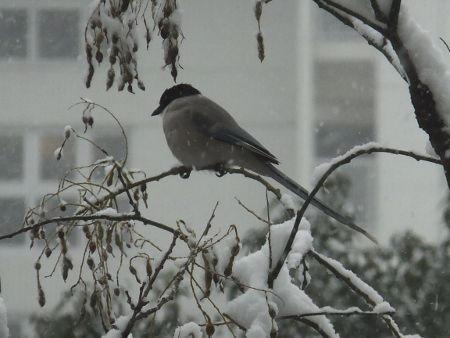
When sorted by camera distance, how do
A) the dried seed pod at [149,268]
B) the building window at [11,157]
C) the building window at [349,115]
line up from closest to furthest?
the dried seed pod at [149,268]
the building window at [11,157]
the building window at [349,115]

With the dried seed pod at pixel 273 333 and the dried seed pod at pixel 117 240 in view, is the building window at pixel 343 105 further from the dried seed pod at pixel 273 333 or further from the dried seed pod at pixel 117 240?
the dried seed pod at pixel 273 333

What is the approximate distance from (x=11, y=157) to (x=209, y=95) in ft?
5.48

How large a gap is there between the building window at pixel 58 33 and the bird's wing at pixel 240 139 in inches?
220

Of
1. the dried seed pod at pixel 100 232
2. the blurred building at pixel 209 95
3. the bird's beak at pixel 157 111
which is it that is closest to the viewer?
the dried seed pod at pixel 100 232

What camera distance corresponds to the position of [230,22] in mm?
7281

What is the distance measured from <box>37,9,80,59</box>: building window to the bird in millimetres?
5492

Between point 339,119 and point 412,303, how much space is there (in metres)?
5.90

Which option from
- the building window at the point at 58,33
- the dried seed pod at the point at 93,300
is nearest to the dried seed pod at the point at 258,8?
the dried seed pod at the point at 93,300

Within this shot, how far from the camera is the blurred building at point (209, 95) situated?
22.8 ft

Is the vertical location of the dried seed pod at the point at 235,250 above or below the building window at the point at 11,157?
above

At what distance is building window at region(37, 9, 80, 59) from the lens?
7.25 metres

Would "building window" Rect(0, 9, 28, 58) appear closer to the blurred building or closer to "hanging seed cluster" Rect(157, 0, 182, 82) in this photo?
the blurred building

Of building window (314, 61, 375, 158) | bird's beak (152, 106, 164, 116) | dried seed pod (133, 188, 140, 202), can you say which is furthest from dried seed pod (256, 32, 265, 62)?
building window (314, 61, 375, 158)

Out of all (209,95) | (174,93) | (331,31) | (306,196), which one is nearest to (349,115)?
(331,31)
